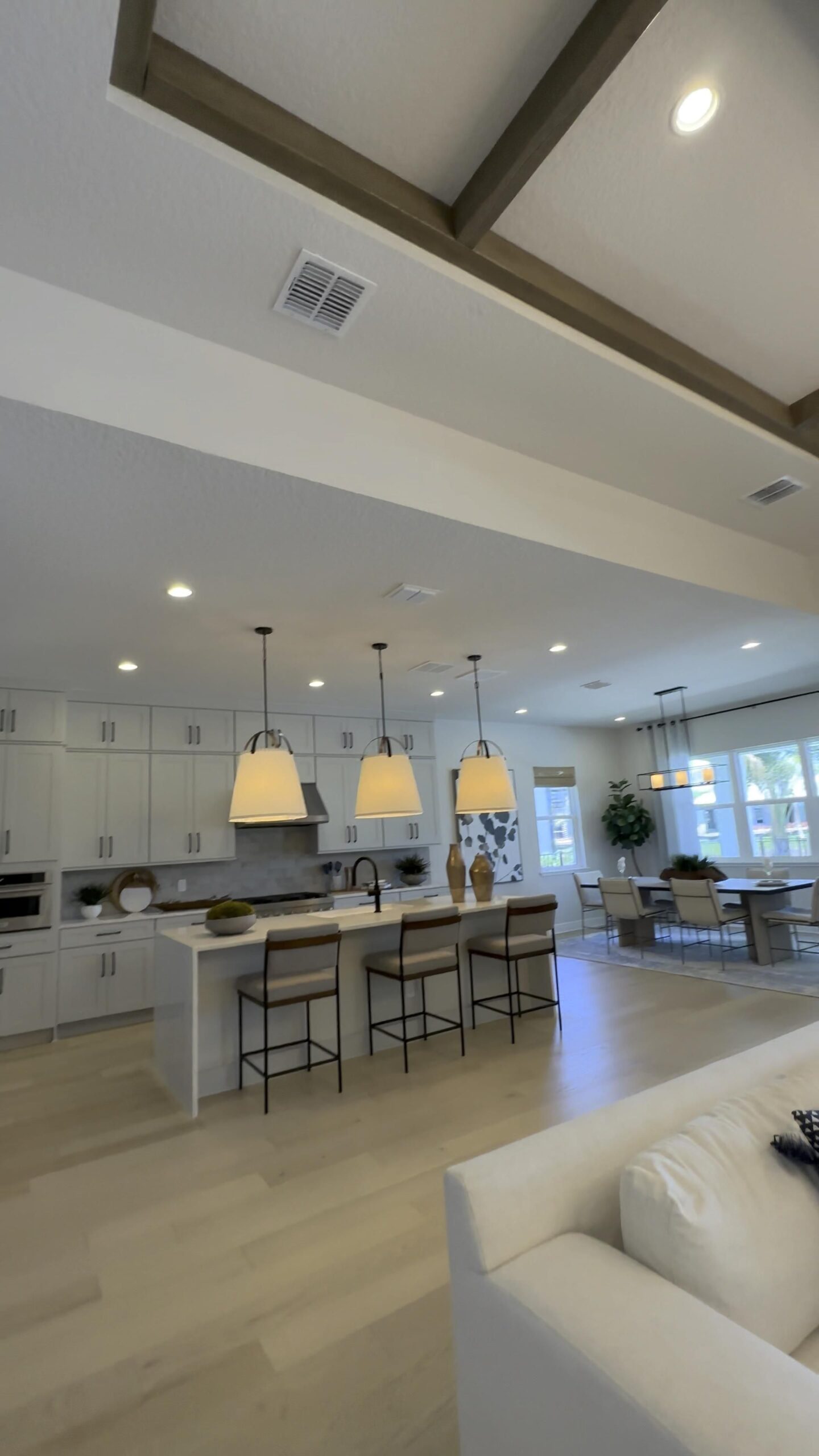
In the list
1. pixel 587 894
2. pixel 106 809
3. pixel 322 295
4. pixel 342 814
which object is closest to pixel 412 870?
pixel 342 814

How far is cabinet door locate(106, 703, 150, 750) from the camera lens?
566cm

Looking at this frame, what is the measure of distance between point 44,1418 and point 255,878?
4.78m

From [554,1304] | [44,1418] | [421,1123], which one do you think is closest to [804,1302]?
[554,1304]

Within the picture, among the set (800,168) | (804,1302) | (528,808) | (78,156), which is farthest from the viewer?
(528,808)

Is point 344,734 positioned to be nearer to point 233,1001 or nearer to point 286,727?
point 286,727

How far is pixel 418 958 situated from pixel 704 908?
12.0 feet

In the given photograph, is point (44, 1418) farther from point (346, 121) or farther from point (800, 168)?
point (800, 168)

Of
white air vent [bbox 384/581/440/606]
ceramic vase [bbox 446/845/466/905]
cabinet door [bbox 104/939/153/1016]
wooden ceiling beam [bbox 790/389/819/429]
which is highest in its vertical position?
wooden ceiling beam [bbox 790/389/819/429]

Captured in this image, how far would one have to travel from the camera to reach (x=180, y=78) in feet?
5.67

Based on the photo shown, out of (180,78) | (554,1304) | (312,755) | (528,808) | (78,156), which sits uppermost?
(180,78)

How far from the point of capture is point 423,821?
7.31 metres

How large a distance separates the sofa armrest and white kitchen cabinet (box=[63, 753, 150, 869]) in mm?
4869

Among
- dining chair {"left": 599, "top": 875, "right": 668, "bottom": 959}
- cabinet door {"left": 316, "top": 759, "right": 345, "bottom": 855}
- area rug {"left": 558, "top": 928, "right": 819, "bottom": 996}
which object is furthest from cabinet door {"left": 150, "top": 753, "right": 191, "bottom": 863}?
dining chair {"left": 599, "top": 875, "right": 668, "bottom": 959}

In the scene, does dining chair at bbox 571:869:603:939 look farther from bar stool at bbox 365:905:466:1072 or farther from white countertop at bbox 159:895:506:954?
bar stool at bbox 365:905:466:1072
